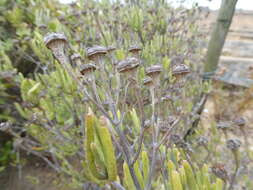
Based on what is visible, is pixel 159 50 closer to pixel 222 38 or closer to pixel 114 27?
pixel 114 27

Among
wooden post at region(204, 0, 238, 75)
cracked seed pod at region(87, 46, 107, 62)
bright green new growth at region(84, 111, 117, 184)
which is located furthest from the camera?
wooden post at region(204, 0, 238, 75)

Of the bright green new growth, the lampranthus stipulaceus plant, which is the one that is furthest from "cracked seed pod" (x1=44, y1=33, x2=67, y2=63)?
the bright green new growth

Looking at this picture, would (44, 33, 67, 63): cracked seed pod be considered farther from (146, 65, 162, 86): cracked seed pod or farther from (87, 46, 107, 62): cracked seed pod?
(146, 65, 162, 86): cracked seed pod

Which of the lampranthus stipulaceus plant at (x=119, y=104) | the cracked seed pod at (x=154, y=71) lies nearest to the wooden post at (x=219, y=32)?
the lampranthus stipulaceus plant at (x=119, y=104)

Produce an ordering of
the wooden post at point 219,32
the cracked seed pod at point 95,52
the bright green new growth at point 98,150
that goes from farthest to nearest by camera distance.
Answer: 1. the wooden post at point 219,32
2. the cracked seed pod at point 95,52
3. the bright green new growth at point 98,150

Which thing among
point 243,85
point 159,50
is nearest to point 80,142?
point 159,50

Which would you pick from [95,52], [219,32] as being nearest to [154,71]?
[95,52]

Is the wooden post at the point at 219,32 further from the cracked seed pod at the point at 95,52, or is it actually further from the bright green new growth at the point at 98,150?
the bright green new growth at the point at 98,150

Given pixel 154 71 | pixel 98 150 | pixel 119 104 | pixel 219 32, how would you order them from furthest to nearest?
pixel 219 32, pixel 119 104, pixel 154 71, pixel 98 150

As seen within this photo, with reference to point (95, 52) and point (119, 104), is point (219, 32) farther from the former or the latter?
point (95, 52)
